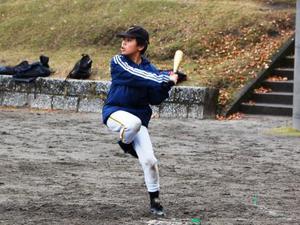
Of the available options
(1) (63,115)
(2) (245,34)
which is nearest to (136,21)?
(2) (245,34)

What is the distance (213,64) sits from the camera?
17.3 m

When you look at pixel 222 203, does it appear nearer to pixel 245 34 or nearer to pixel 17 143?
pixel 17 143

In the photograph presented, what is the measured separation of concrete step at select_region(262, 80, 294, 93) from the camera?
16219mm

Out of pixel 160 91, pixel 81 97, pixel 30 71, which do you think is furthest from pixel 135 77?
pixel 30 71

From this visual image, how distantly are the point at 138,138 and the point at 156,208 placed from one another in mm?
591

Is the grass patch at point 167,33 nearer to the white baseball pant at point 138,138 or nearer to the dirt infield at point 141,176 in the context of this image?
the dirt infield at point 141,176

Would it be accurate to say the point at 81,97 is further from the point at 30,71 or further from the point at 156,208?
the point at 156,208

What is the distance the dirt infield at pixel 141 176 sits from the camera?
6.81 m

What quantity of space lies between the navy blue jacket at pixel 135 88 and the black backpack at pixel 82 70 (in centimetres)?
1019

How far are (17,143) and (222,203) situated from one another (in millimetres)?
4653

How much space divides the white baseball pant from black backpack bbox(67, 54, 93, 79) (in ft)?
33.6

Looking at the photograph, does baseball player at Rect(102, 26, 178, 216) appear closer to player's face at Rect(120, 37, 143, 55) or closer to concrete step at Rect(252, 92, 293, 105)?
player's face at Rect(120, 37, 143, 55)

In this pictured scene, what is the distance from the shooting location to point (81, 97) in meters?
16.5

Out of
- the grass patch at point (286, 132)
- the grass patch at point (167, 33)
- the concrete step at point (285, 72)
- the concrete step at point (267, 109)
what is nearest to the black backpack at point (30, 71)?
the grass patch at point (167, 33)
